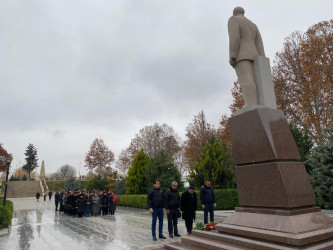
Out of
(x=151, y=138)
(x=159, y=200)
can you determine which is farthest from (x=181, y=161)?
(x=159, y=200)

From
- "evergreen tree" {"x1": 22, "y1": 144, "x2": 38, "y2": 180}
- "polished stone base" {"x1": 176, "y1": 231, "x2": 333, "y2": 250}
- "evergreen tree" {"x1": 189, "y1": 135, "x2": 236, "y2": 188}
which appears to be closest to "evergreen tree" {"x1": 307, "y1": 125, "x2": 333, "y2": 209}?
"evergreen tree" {"x1": 189, "y1": 135, "x2": 236, "y2": 188}

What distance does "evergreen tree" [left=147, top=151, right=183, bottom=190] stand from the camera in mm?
20859

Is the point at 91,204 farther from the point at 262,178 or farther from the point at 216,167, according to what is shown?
the point at 262,178

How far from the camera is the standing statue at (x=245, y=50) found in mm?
6055

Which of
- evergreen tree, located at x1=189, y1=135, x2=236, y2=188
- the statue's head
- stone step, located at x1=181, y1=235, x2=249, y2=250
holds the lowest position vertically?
stone step, located at x1=181, y1=235, x2=249, y2=250

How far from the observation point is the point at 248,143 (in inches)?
224

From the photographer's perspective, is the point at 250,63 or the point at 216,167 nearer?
the point at 250,63

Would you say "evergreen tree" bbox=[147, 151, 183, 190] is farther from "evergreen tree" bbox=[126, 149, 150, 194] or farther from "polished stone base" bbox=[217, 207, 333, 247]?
"polished stone base" bbox=[217, 207, 333, 247]

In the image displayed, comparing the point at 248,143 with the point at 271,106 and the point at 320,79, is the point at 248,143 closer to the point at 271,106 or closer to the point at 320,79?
the point at 271,106

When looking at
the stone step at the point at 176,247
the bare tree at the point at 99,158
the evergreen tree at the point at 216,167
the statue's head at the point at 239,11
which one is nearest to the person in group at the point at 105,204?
the evergreen tree at the point at 216,167

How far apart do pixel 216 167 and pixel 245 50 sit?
11898 mm

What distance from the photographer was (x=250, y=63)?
20.3ft

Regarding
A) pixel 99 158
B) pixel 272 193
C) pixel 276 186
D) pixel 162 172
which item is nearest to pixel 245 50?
pixel 276 186

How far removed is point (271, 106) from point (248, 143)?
104 cm
